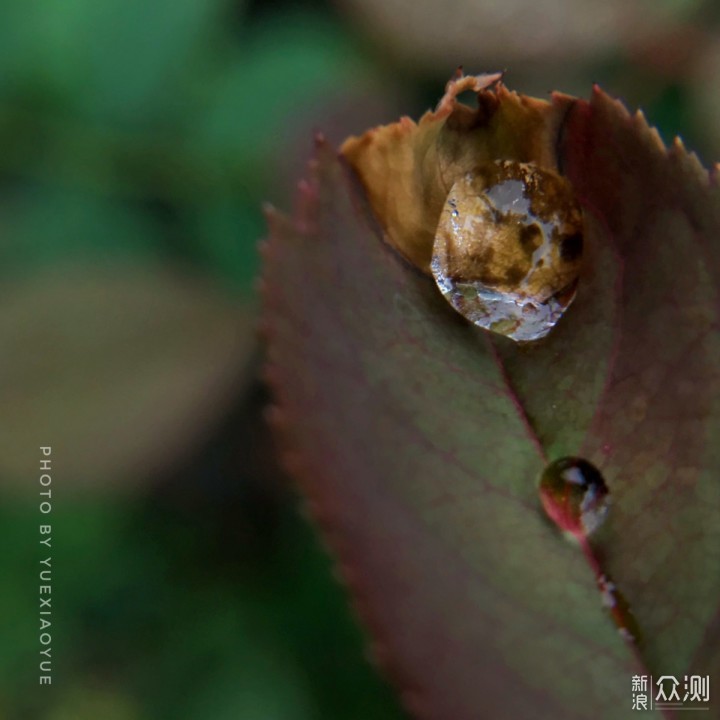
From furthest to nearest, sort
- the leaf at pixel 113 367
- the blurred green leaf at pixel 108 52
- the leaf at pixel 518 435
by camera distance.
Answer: the blurred green leaf at pixel 108 52
the leaf at pixel 113 367
the leaf at pixel 518 435

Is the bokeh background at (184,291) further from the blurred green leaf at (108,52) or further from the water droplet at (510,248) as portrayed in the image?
the water droplet at (510,248)

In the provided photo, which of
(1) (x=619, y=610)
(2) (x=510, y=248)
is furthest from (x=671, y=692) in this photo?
(2) (x=510, y=248)

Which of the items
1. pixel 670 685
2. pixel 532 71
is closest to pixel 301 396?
pixel 670 685

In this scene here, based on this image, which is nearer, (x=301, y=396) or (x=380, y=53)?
(x=301, y=396)

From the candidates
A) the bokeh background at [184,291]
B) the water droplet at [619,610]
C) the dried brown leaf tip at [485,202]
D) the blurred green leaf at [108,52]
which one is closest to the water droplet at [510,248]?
the dried brown leaf tip at [485,202]

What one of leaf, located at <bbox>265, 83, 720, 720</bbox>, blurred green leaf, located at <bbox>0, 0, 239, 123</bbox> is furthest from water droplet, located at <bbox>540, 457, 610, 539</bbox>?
blurred green leaf, located at <bbox>0, 0, 239, 123</bbox>

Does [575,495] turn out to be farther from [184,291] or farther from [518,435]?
[184,291]

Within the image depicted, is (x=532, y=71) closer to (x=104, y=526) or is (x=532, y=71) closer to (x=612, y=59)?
(x=612, y=59)
